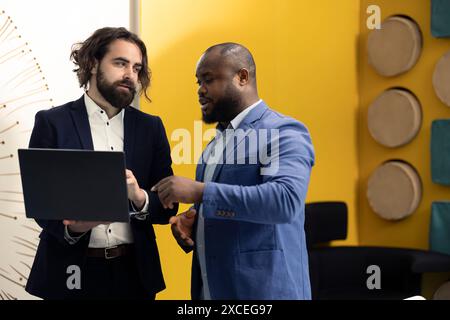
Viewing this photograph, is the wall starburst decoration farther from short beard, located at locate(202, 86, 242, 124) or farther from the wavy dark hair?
short beard, located at locate(202, 86, 242, 124)

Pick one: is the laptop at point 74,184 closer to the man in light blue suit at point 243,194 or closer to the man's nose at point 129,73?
the man in light blue suit at point 243,194

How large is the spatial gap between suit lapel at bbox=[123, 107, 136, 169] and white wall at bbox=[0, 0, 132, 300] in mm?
628

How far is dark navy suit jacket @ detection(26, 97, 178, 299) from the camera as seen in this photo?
2.65 m

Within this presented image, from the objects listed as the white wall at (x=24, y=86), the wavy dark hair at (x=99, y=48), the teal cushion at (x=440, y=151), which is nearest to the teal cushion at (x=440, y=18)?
the teal cushion at (x=440, y=151)

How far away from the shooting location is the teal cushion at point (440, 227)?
4789 millimetres

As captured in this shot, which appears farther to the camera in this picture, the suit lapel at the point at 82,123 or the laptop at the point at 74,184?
the suit lapel at the point at 82,123

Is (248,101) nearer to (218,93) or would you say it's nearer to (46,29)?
(218,93)

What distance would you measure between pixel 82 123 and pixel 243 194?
0.82 metres

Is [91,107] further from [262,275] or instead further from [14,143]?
[262,275]

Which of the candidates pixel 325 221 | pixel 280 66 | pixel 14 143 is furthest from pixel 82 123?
pixel 325 221

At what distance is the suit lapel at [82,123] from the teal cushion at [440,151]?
9.21 ft

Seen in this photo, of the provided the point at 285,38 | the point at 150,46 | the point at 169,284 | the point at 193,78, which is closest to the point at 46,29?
the point at 150,46

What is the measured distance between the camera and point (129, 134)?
2.79 meters
